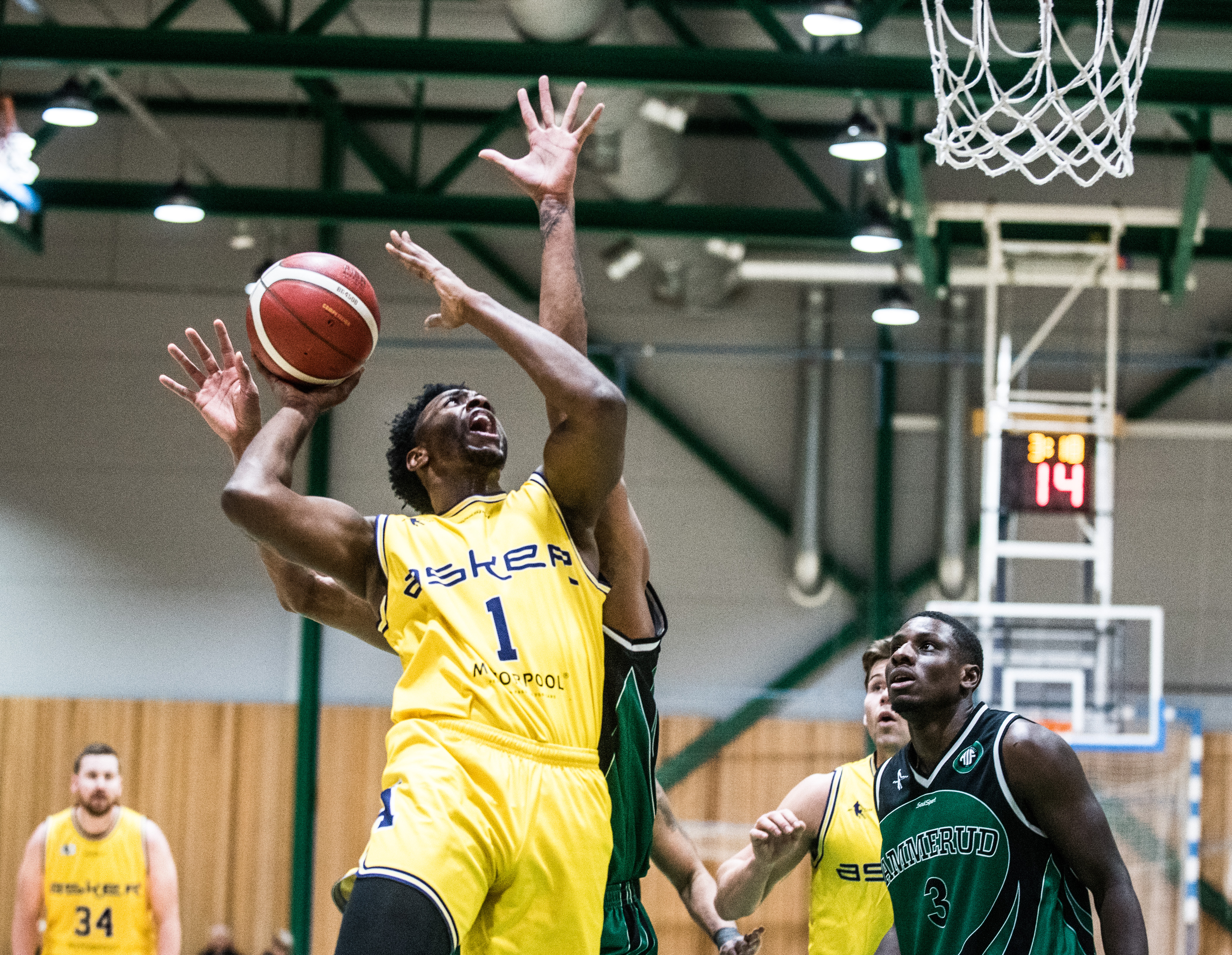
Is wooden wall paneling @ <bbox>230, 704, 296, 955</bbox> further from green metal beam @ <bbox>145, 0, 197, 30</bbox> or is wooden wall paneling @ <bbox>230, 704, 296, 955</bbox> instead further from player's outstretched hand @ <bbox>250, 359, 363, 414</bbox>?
player's outstretched hand @ <bbox>250, 359, 363, 414</bbox>

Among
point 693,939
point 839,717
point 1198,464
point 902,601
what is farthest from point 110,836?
point 1198,464

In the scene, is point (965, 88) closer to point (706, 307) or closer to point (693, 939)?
point (693, 939)

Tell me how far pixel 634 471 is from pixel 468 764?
10.3 m

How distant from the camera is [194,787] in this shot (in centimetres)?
1298

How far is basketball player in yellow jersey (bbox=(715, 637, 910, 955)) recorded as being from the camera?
508 cm

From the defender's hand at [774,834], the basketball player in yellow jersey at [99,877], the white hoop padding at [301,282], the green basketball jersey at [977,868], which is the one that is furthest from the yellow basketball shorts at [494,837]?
the basketball player in yellow jersey at [99,877]

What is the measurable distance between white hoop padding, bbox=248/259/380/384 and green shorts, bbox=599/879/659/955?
1389mm

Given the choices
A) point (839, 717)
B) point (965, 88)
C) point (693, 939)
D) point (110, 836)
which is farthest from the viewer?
point (839, 717)

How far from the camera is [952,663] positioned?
14.0 ft

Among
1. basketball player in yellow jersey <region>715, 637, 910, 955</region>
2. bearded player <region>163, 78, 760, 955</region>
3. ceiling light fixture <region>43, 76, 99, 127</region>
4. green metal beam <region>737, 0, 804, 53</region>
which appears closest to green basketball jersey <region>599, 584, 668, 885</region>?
bearded player <region>163, 78, 760, 955</region>

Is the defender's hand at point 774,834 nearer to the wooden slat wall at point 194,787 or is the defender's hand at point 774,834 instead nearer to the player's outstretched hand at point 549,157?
the player's outstretched hand at point 549,157

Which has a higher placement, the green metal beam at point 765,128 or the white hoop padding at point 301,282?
the green metal beam at point 765,128

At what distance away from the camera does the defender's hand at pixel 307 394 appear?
154 inches

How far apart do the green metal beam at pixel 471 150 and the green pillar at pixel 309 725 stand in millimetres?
823
